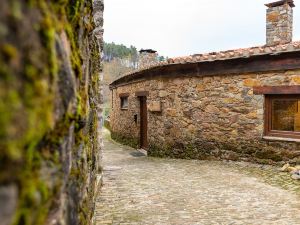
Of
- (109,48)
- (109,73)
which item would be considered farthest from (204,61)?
(109,48)

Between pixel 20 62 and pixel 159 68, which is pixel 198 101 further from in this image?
pixel 20 62

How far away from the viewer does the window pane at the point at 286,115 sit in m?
7.35

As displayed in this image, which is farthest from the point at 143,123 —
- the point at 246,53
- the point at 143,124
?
the point at 246,53

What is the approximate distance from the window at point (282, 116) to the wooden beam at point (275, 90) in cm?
20

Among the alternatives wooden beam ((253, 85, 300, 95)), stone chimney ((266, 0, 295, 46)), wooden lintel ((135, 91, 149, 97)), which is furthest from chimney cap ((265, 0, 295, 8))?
wooden lintel ((135, 91, 149, 97))

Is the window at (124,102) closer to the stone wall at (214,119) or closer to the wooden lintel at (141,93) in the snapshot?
the wooden lintel at (141,93)

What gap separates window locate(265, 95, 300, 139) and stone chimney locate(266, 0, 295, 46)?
3452 millimetres

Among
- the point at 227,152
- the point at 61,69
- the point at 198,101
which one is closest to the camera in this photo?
the point at 61,69

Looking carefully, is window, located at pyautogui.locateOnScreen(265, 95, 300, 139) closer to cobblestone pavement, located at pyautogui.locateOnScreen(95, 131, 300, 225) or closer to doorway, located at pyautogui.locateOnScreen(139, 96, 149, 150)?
cobblestone pavement, located at pyautogui.locateOnScreen(95, 131, 300, 225)

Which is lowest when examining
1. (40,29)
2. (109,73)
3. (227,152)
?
(227,152)

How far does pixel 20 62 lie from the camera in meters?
0.79

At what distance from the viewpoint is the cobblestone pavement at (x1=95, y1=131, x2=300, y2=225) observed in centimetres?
434

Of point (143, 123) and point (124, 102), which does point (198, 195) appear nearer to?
point (143, 123)

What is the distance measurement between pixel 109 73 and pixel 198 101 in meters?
53.8
